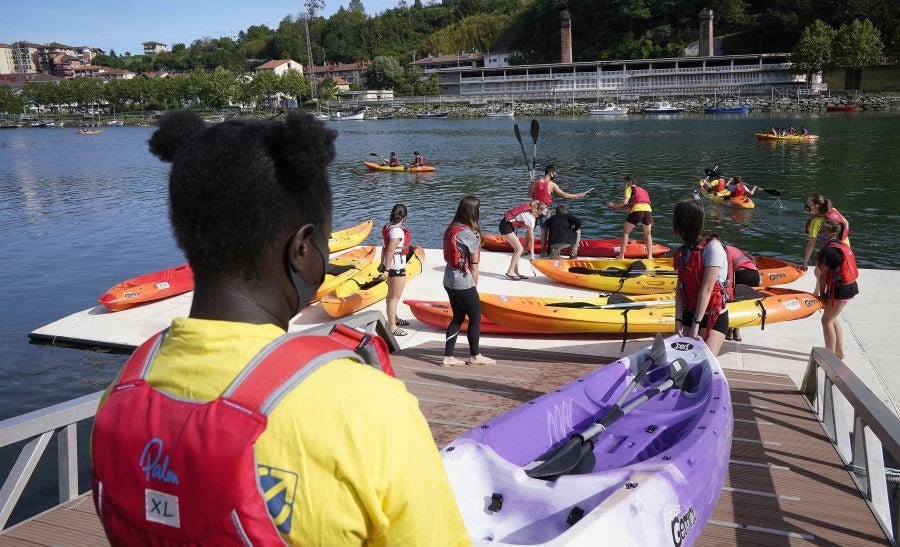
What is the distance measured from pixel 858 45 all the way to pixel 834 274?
304 feet

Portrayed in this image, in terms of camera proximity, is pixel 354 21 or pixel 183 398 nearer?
pixel 183 398

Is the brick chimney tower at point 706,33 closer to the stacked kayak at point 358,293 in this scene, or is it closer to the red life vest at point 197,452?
the stacked kayak at point 358,293

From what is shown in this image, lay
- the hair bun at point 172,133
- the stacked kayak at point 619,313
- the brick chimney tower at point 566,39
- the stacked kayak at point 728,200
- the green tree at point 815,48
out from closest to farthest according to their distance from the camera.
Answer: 1. the hair bun at point 172,133
2. the stacked kayak at point 619,313
3. the stacked kayak at point 728,200
4. the green tree at point 815,48
5. the brick chimney tower at point 566,39

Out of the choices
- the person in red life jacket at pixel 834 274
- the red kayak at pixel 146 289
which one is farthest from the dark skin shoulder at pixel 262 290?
the red kayak at pixel 146 289

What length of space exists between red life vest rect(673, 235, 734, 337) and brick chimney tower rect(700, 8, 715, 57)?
113 metres

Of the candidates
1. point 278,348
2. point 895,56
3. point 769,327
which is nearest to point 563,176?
point 769,327

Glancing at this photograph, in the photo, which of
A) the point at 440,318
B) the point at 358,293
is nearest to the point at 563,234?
the point at 358,293

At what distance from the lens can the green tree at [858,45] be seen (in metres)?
83.0

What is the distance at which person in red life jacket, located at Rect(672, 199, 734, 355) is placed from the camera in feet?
19.6

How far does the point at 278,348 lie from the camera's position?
53.1 inches

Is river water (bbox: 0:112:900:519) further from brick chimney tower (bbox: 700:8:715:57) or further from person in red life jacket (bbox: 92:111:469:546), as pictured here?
brick chimney tower (bbox: 700:8:715:57)

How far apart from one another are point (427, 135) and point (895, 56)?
199ft

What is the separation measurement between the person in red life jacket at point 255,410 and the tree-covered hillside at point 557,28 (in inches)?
4020

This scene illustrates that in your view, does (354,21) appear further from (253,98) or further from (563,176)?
(563,176)
